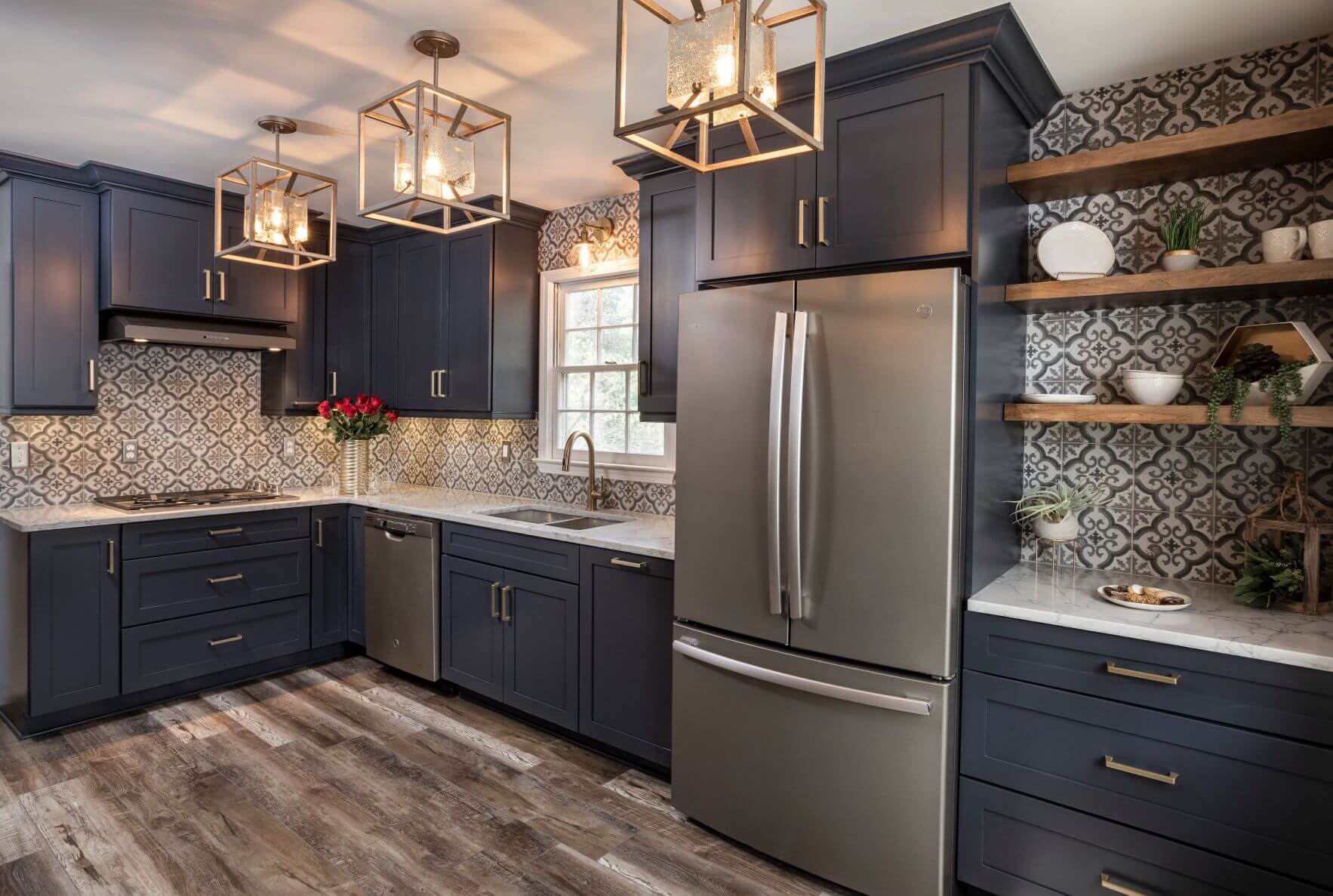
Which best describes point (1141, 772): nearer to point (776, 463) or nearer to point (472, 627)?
point (776, 463)

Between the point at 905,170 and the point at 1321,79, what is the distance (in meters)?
1.20

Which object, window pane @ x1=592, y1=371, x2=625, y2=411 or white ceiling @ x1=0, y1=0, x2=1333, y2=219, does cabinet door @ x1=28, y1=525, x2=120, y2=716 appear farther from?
window pane @ x1=592, y1=371, x2=625, y2=411

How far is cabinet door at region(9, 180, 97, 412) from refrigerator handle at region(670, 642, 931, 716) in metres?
3.09

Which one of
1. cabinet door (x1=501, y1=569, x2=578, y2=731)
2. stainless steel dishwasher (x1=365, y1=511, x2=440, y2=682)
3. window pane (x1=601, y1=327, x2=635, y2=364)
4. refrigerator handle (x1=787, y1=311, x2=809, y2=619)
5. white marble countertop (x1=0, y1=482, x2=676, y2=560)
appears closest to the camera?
refrigerator handle (x1=787, y1=311, x2=809, y2=619)

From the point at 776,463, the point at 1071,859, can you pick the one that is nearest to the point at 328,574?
the point at 776,463

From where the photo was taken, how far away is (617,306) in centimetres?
395

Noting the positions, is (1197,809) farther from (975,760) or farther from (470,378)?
(470,378)

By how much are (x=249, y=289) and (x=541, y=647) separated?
2.49m

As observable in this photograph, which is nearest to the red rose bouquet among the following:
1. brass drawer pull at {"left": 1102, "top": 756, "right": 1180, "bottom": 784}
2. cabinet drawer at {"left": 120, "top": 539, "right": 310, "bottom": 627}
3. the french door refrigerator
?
cabinet drawer at {"left": 120, "top": 539, "right": 310, "bottom": 627}

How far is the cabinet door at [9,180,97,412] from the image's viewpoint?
3.43 m

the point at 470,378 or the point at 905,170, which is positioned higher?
the point at 905,170

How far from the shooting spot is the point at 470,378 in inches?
163

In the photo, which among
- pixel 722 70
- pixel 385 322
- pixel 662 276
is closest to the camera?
pixel 722 70

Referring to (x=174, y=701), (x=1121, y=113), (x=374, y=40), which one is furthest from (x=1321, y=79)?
(x=174, y=701)
